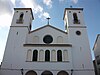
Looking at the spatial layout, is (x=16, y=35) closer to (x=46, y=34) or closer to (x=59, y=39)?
(x=46, y=34)

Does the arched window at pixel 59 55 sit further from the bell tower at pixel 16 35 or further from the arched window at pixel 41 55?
the bell tower at pixel 16 35

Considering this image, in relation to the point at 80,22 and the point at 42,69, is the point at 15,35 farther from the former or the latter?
the point at 80,22

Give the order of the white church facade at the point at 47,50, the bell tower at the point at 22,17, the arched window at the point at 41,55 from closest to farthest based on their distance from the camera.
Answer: the white church facade at the point at 47,50 < the arched window at the point at 41,55 < the bell tower at the point at 22,17

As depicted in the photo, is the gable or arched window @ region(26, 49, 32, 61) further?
the gable

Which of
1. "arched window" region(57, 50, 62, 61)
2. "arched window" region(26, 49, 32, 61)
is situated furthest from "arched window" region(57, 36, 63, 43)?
"arched window" region(26, 49, 32, 61)

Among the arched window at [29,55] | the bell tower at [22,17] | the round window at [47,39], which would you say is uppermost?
the bell tower at [22,17]

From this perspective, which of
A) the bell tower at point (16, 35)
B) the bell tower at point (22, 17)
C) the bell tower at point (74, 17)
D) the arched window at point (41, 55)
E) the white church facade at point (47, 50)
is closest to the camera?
the white church facade at point (47, 50)

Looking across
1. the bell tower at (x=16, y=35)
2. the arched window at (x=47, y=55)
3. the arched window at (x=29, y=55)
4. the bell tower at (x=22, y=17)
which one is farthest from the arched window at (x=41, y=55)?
the bell tower at (x=22, y=17)

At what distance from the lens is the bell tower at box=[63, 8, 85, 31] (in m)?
21.8

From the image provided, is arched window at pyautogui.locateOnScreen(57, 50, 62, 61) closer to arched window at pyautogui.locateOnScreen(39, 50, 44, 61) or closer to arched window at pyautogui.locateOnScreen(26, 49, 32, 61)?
arched window at pyautogui.locateOnScreen(39, 50, 44, 61)

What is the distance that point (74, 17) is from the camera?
23.1m

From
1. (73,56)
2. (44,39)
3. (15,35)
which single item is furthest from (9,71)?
(73,56)

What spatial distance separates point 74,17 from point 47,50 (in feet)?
26.3

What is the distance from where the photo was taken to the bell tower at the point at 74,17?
2177 cm
